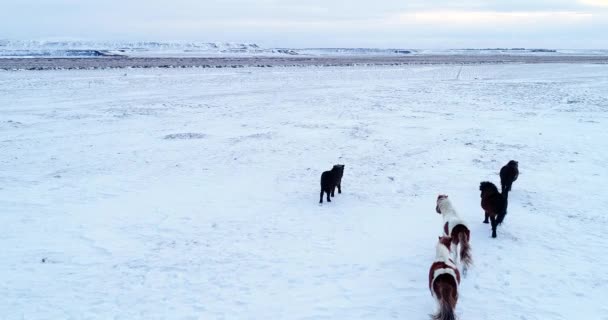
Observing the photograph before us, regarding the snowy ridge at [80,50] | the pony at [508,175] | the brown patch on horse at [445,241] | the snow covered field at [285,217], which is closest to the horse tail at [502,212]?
the snow covered field at [285,217]

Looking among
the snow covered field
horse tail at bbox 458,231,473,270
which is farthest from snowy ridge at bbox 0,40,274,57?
horse tail at bbox 458,231,473,270

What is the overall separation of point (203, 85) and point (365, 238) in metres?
29.3

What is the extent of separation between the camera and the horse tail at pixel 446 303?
4934 mm

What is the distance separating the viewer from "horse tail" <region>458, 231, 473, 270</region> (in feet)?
20.5

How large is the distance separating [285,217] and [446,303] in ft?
13.8

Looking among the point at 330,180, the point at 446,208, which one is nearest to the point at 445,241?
the point at 446,208

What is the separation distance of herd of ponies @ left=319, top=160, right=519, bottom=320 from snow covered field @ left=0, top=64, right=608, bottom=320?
0.35 m

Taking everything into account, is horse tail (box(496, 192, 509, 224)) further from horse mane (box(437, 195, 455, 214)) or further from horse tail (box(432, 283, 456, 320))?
horse tail (box(432, 283, 456, 320))

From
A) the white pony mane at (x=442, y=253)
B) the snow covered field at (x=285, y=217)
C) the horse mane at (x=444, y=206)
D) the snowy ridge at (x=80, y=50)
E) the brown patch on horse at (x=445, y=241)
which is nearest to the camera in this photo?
the white pony mane at (x=442, y=253)

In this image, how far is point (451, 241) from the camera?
623 cm

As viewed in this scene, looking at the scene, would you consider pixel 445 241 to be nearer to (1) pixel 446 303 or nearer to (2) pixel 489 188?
(1) pixel 446 303

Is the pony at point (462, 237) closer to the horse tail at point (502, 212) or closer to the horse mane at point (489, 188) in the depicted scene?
the horse tail at point (502, 212)

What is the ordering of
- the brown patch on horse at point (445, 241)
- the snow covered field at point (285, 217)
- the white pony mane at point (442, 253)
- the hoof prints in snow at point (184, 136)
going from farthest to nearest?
the hoof prints in snow at point (184, 136)
the brown patch on horse at point (445, 241)
the snow covered field at point (285, 217)
the white pony mane at point (442, 253)

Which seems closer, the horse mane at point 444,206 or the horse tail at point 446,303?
the horse tail at point 446,303
